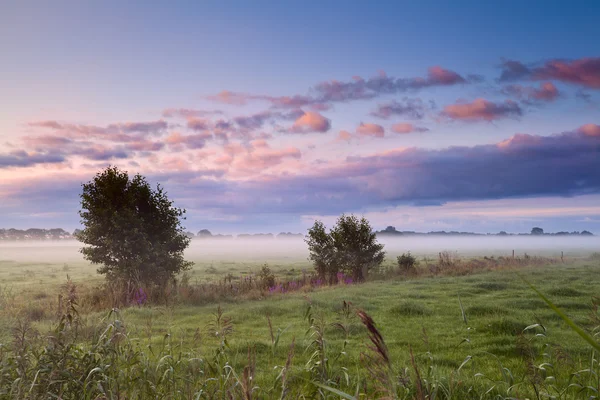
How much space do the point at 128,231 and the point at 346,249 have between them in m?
18.5

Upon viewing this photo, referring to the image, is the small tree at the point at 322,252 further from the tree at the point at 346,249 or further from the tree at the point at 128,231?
the tree at the point at 128,231

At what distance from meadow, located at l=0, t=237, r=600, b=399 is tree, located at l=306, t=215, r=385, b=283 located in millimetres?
8553

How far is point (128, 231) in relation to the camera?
2512cm

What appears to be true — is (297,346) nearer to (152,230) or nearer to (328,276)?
(152,230)

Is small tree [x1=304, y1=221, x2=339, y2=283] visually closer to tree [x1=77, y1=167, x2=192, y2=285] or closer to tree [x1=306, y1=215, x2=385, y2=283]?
tree [x1=306, y1=215, x2=385, y2=283]

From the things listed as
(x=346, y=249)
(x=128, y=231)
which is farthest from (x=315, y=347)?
(x=346, y=249)

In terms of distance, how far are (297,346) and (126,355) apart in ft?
22.6

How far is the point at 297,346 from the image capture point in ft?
37.8

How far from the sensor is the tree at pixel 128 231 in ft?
82.5

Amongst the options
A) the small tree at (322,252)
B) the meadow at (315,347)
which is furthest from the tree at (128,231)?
the small tree at (322,252)

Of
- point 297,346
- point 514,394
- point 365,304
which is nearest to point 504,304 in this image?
point 365,304

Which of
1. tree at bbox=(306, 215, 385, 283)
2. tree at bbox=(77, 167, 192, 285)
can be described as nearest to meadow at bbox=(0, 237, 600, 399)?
tree at bbox=(77, 167, 192, 285)

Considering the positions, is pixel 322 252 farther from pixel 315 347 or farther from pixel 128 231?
pixel 315 347

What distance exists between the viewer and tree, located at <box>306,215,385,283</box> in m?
36.1
